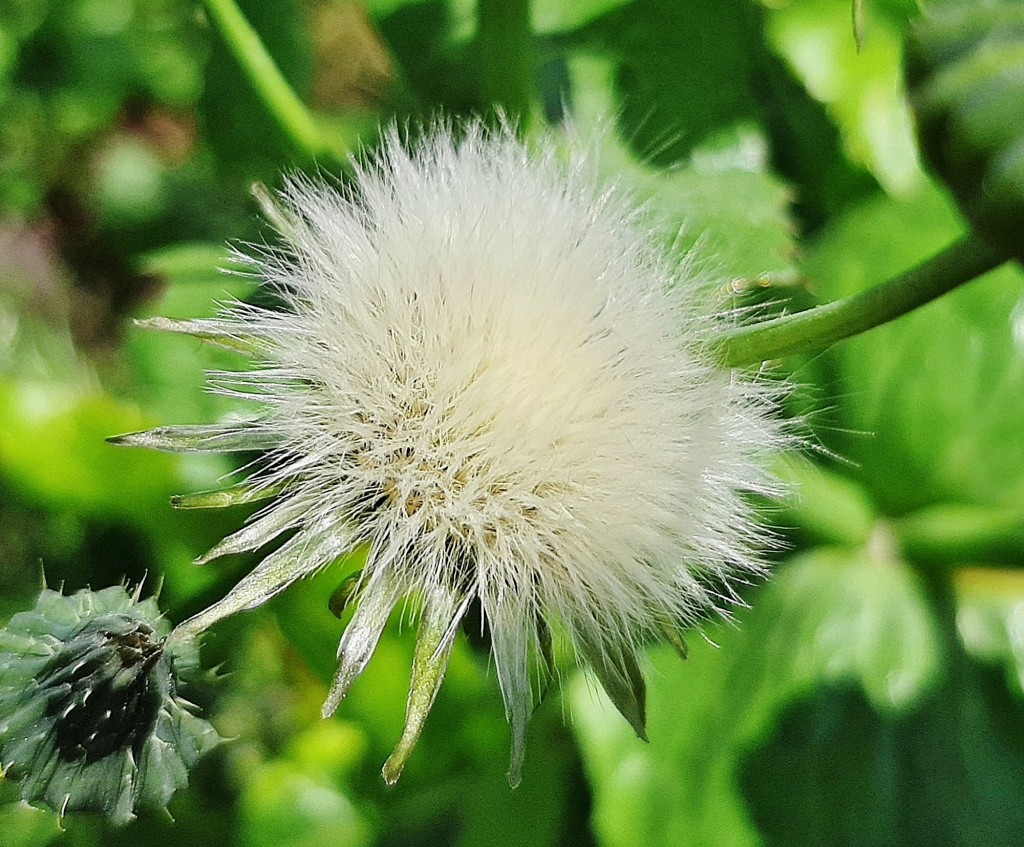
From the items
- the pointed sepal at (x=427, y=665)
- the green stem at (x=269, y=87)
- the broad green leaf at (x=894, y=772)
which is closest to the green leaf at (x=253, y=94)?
the green stem at (x=269, y=87)

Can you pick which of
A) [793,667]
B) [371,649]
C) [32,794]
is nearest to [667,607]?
[371,649]

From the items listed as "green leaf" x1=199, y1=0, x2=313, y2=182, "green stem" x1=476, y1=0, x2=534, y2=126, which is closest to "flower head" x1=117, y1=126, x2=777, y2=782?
"green stem" x1=476, y1=0, x2=534, y2=126

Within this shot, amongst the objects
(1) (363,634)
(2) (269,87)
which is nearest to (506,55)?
(2) (269,87)

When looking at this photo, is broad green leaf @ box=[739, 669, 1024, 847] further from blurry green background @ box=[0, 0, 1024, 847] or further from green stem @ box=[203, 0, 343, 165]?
green stem @ box=[203, 0, 343, 165]

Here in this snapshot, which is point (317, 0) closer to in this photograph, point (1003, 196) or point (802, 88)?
point (802, 88)

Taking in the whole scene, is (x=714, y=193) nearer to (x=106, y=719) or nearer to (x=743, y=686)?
(x=743, y=686)

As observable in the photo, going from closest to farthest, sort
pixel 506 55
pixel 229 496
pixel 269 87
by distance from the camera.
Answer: pixel 229 496 < pixel 506 55 < pixel 269 87
